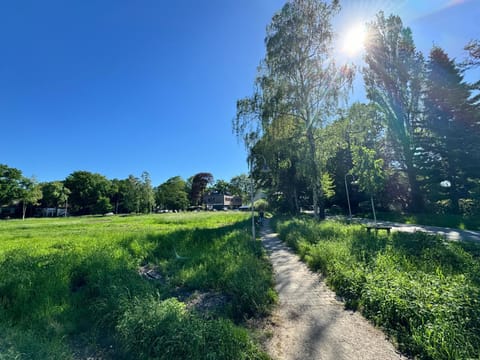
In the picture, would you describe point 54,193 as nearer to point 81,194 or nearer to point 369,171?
point 81,194

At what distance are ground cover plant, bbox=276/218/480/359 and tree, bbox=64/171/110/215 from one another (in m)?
67.3

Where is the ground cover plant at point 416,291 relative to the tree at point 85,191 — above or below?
below

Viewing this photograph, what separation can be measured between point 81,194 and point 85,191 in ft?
4.41

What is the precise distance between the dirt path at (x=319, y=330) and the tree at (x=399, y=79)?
22.4 metres

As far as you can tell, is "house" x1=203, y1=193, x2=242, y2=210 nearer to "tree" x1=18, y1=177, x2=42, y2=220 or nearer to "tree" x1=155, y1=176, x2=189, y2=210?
"tree" x1=155, y1=176, x2=189, y2=210

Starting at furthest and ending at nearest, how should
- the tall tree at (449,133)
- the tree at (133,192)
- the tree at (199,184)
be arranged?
the tree at (199,184)
the tree at (133,192)
the tall tree at (449,133)

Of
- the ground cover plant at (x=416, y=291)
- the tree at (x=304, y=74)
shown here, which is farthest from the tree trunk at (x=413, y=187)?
the ground cover plant at (x=416, y=291)

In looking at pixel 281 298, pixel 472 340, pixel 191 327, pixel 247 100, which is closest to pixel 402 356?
pixel 472 340

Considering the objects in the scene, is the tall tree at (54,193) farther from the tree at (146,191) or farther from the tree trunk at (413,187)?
the tree trunk at (413,187)

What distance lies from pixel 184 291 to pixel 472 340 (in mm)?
5002

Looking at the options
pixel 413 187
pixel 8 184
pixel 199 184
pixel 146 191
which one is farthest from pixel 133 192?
pixel 413 187

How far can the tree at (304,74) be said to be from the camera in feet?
46.1

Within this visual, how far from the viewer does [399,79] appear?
20844 millimetres

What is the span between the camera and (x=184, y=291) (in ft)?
16.7
